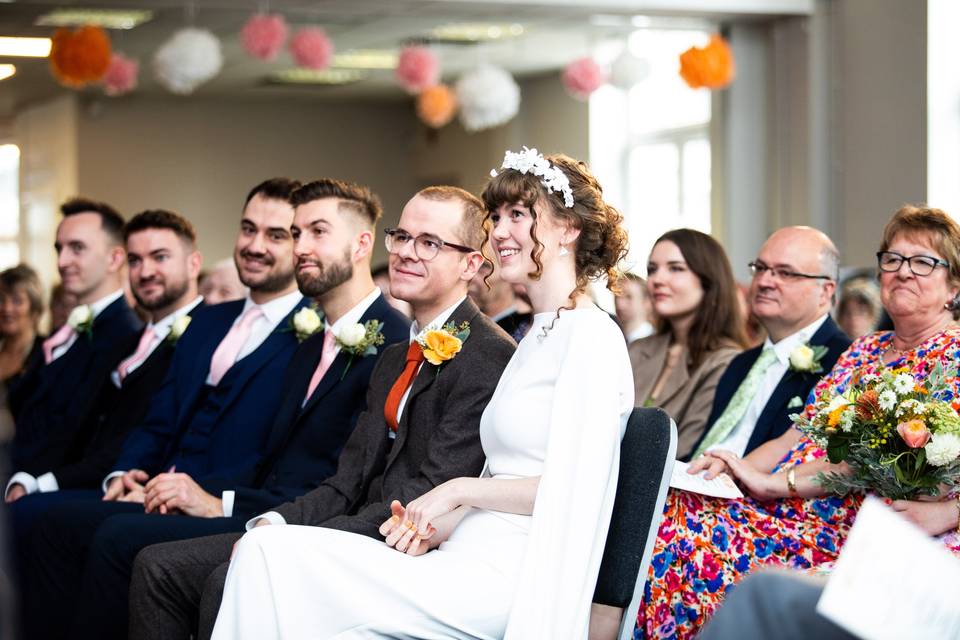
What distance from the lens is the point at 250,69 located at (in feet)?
41.4

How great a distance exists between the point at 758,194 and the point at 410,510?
23.6 feet

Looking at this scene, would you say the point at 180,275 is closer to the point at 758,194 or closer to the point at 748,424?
the point at 748,424

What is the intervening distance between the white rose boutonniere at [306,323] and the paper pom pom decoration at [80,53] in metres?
5.33

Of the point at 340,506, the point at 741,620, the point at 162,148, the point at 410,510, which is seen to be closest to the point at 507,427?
the point at 410,510

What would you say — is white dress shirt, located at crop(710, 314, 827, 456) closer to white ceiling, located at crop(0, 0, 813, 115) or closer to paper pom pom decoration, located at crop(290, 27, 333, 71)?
white ceiling, located at crop(0, 0, 813, 115)

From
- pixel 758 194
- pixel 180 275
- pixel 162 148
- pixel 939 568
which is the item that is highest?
pixel 162 148

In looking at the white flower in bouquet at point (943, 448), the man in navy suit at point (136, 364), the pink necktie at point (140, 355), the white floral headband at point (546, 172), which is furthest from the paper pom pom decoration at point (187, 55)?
the white flower in bouquet at point (943, 448)

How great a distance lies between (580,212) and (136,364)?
262cm

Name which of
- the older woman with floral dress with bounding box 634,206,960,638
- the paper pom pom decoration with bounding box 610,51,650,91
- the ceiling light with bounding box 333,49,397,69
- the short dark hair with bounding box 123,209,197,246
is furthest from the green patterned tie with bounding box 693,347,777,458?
the ceiling light with bounding box 333,49,397,69

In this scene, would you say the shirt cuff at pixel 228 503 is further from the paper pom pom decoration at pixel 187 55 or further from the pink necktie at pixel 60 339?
the paper pom pom decoration at pixel 187 55

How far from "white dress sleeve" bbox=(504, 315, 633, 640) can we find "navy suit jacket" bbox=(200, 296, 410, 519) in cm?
124

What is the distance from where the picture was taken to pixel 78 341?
18.1 feet

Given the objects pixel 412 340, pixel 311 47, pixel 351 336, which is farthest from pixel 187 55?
pixel 412 340

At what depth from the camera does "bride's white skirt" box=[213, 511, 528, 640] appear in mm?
2715
